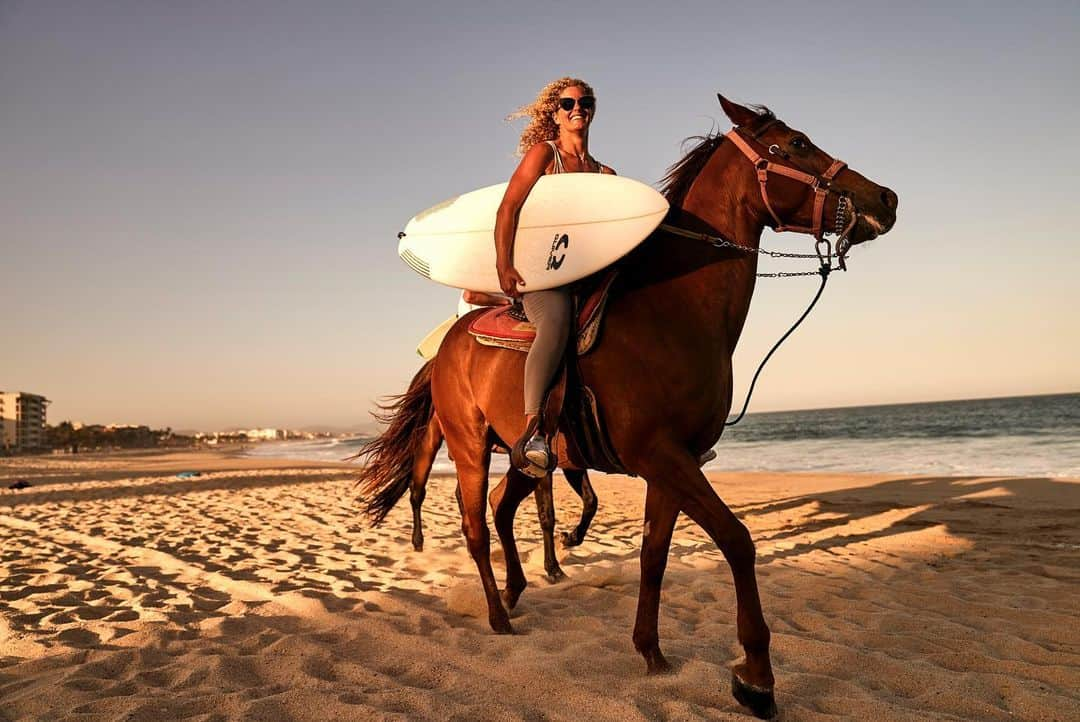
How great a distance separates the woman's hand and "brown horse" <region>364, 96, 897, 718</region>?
0.43 meters

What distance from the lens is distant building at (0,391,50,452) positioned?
98625mm

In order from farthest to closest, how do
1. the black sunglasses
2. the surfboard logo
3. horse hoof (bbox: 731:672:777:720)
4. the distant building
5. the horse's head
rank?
the distant building
the black sunglasses
the surfboard logo
the horse's head
horse hoof (bbox: 731:672:777:720)

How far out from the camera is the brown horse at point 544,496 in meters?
5.68

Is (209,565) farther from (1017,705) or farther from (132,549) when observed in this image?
(1017,705)

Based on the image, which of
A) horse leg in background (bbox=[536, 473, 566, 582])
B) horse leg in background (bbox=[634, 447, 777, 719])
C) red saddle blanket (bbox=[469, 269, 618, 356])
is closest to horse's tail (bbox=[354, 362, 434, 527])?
horse leg in background (bbox=[536, 473, 566, 582])

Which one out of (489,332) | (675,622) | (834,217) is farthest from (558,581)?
(834,217)

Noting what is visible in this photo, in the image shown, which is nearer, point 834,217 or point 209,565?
point 834,217

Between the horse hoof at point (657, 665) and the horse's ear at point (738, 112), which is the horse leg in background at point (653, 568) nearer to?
the horse hoof at point (657, 665)

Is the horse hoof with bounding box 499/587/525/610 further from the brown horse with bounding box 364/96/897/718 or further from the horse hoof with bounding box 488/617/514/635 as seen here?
the brown horse with bounding box 364/96/897/718

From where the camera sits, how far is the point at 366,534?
8305 mm

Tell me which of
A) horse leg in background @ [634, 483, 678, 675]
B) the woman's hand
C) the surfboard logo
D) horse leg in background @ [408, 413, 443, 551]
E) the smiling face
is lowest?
horse leg in background @ [634, 483, 678, 675]

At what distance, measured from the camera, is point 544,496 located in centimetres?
601

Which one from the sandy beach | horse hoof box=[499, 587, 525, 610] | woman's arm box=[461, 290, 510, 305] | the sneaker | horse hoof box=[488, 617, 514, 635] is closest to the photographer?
the sandy beach

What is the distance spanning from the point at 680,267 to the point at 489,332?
1.16m
